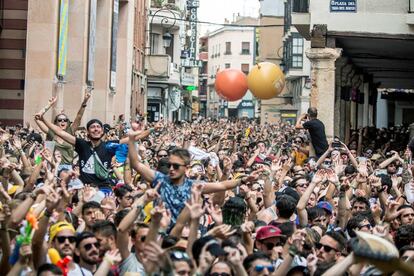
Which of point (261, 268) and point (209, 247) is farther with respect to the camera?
point (261, 268)

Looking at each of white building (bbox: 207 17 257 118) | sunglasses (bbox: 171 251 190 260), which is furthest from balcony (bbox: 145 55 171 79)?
white building (bbox: 207 17 257 118)

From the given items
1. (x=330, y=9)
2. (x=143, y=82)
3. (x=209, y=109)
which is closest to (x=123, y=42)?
(x=143, y=82)

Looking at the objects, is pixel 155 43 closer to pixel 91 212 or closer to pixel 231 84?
pixel 231 84

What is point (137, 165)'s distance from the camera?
954 cm

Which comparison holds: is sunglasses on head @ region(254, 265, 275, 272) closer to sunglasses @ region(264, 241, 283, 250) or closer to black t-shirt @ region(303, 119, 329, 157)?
sunglasses @ region(264, 241, 283, 250)

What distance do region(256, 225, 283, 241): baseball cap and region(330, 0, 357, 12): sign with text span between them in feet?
56.9

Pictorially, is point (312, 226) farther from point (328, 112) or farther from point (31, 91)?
point (31, 91)

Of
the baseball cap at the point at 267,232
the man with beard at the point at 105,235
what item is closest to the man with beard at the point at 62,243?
the man with beard at the point at 105,235

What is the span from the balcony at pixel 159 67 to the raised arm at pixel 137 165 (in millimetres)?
53841

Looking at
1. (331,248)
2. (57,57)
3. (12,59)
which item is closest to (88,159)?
(331,248)

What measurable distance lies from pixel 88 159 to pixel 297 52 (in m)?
60.2

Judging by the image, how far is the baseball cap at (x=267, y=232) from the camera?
8.92 meters

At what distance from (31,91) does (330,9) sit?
9693mm

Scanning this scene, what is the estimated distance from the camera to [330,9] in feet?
84.9
